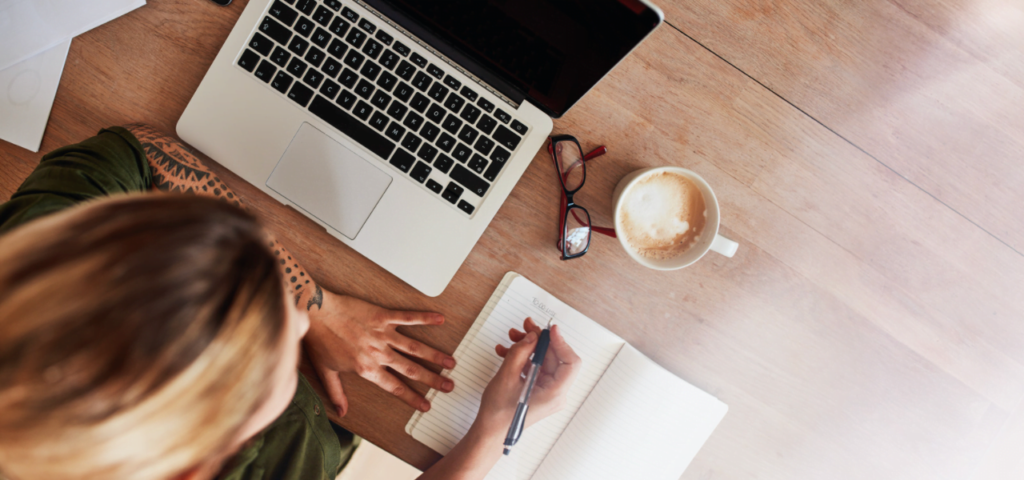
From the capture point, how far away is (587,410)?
82 cm

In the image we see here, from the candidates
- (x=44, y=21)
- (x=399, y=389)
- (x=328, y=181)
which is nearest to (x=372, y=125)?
(x=328, y=181)

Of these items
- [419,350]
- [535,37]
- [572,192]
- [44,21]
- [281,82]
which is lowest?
[419,350]

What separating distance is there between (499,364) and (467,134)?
1.25 ft

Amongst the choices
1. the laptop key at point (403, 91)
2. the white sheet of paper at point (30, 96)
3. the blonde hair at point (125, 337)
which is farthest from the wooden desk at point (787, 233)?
the blonde hair at point (125, 337)

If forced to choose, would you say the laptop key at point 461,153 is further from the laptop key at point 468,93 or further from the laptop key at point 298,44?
the laptop key at point 298,44

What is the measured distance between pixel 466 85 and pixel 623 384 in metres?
0.53

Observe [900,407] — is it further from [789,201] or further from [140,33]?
[140,33]

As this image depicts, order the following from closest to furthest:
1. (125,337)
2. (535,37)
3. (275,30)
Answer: (125,337), (535,37), (275,30)

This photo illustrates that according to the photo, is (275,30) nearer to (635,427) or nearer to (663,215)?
(663,215)

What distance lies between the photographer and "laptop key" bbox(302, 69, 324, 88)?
29.5 inches

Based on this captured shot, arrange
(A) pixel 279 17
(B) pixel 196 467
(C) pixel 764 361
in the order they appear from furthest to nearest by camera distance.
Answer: (C) pixel 764 361
(A) pixel 279 17
(B) pixel 196 467

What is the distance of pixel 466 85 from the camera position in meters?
0.75

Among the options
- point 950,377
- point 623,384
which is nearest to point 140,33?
point 623,384

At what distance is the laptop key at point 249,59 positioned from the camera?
0.74 metres
